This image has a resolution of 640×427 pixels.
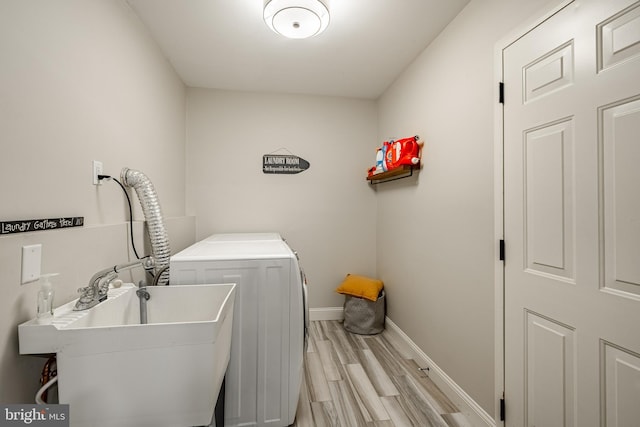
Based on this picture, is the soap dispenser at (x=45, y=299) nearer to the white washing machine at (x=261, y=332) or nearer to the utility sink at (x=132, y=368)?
the utility sink at (x=132, y=368)

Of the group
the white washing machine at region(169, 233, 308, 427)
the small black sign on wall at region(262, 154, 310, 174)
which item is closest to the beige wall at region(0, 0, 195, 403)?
the white washing machine at region(169, 233, 308, 427)

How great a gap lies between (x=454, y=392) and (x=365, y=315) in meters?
1.10

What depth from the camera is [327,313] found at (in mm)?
3152

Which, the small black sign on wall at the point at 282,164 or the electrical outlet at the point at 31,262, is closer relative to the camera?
the electrical outlet at the point at 31,262

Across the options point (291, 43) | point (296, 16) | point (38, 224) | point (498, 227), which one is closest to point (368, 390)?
point (498, 227)

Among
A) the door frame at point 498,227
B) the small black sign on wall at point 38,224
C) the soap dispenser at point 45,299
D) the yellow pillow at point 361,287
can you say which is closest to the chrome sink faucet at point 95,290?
the soap dispenser at point 45,299

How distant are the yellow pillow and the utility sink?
78.7 inches

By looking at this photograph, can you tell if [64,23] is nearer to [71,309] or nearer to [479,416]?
[71,309]

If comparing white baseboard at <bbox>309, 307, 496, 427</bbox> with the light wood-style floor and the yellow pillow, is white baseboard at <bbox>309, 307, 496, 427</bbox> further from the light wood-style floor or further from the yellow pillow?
the yellow pillow

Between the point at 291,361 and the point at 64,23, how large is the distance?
1.88m

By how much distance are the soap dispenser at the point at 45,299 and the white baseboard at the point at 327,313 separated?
2424 millimetres

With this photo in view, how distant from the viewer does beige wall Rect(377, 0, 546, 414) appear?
1.56 meters

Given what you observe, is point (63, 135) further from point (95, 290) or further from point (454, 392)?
point (454, 392)

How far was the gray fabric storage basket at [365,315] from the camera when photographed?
2.81 m
